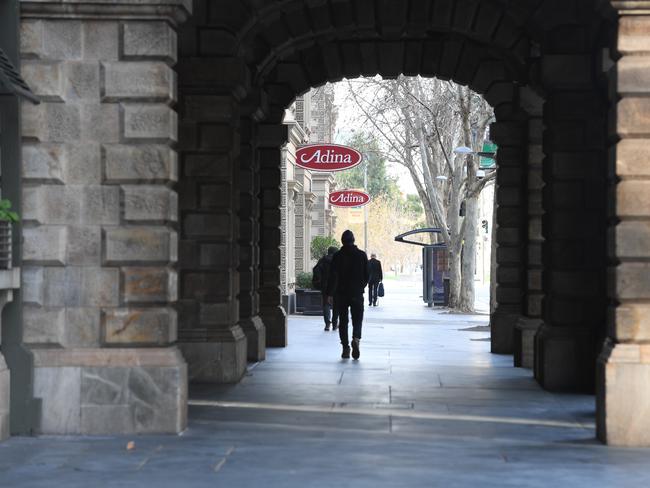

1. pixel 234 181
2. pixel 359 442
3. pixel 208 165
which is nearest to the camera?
pixel 359 442

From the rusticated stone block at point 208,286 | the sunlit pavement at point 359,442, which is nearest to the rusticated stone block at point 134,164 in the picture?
the sunlit pavement at point 359,442

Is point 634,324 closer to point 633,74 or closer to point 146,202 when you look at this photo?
point 633,74

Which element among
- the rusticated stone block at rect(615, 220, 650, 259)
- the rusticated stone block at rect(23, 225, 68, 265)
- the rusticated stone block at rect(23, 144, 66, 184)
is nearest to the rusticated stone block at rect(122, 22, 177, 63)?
the rusticated stone block at rect(23, 144, 66, 184)

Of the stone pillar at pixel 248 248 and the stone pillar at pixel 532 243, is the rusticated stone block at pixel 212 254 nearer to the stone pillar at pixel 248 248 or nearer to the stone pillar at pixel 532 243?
the stone pillar at pixel 248 248

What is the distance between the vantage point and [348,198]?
4391 cm

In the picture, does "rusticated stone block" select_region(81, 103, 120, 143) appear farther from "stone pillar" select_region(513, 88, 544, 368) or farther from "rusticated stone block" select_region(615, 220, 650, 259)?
"stone pillar" select_region(513, 88, 544, 368)

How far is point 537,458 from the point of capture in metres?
9.82

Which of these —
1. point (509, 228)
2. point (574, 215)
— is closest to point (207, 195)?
point (574, 215)

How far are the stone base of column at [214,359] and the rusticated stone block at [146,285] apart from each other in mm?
4755

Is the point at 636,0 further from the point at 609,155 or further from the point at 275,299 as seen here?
the point at 275,299

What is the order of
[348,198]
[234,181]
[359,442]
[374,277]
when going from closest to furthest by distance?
[359,442] < [234,181] < [374,277] < [348,198]

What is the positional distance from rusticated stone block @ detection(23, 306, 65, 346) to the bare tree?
23078 millimetres

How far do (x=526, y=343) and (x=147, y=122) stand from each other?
8792 millimetres

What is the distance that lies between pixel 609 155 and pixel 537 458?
9.80 ft
